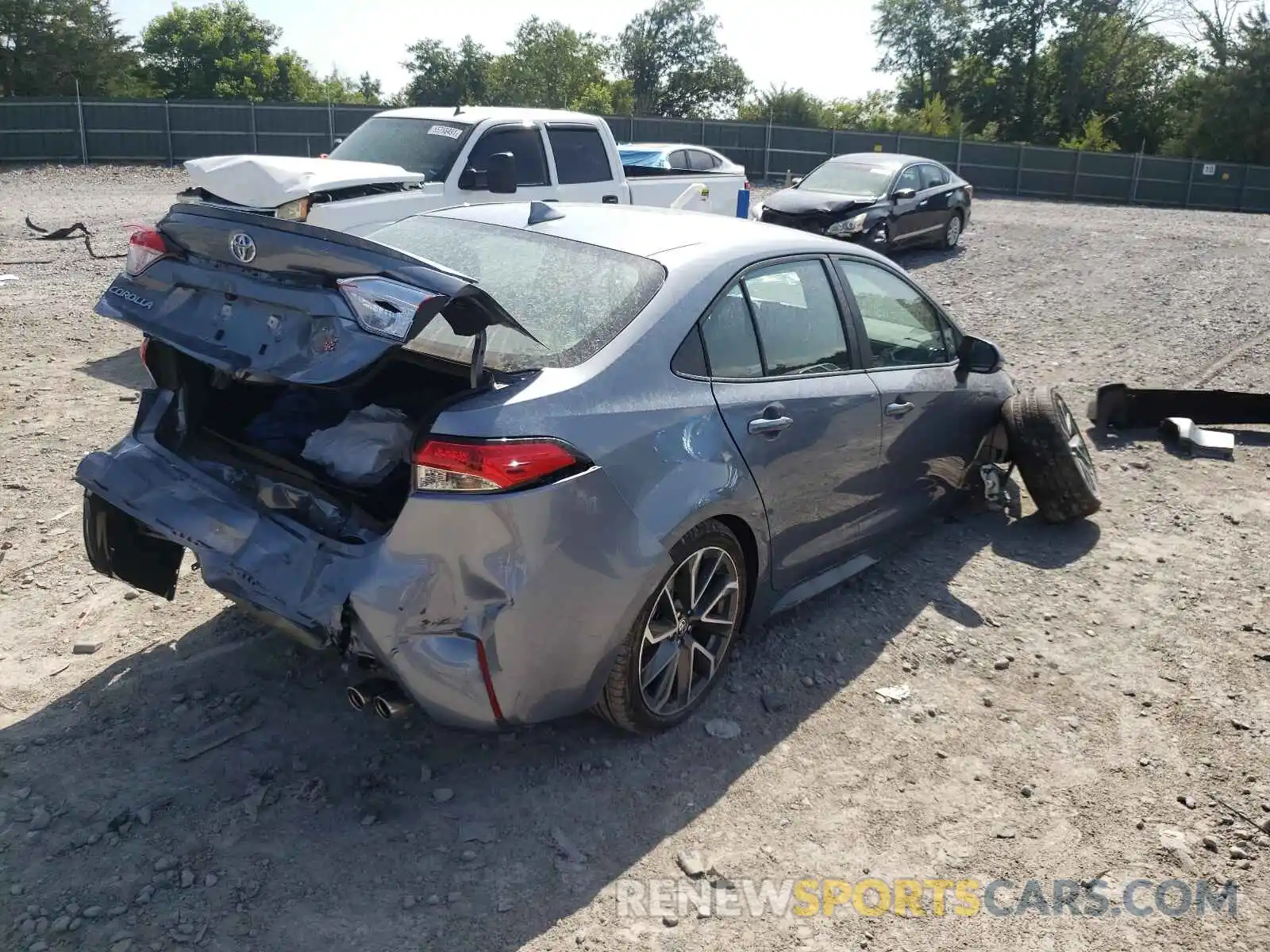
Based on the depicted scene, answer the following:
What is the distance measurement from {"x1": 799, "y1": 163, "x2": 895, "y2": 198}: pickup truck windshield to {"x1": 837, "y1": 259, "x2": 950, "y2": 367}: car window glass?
10.5 metres

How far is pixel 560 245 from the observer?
157 inches

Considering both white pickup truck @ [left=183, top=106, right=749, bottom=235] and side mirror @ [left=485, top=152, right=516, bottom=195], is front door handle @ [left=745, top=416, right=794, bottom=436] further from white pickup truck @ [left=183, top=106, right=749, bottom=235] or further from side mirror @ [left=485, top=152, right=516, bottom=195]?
side mirror @ [left=485, top=152, right=516, bottom=195]

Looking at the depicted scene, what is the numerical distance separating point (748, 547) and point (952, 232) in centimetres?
1420

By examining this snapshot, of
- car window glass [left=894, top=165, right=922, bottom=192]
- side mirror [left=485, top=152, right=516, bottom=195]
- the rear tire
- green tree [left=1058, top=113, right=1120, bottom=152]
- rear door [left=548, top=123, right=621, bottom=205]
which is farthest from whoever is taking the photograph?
green tree [left=1058, top=113, right=1120, bottom=152]

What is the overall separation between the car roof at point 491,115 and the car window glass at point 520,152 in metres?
0.14

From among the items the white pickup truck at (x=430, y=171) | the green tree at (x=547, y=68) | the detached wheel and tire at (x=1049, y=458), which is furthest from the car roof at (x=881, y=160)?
the green tree at (x=547, y=68)

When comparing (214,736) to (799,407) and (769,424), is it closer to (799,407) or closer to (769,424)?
(769,424)

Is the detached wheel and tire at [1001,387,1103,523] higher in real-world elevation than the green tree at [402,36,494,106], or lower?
lower

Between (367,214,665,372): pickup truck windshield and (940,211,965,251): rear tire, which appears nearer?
(367,214,665,372): pickup truck windshield

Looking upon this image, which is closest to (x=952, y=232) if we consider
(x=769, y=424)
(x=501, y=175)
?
(x=501, y=175)

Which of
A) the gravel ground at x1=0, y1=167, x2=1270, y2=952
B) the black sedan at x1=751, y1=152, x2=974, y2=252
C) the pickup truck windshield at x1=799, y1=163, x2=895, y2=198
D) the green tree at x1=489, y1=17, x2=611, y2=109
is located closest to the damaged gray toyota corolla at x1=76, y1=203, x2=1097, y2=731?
the gravel ground at x1=0, y1=167, x2=1270, y2=952

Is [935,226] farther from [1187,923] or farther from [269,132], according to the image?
[269,132]

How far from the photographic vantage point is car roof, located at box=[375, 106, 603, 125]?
392 inches

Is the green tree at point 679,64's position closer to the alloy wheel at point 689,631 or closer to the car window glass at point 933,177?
Result: the car window glass at point 933,177
